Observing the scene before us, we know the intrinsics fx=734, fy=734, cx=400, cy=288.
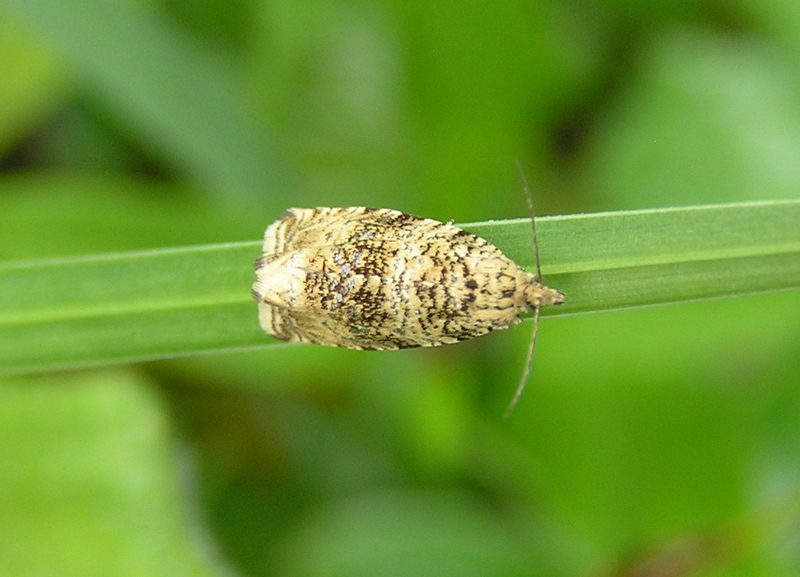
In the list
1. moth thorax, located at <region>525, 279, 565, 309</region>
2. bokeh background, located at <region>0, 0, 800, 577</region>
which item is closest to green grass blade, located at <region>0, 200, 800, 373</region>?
moth thorax, located at <region>525, 279, 565, 309</region>

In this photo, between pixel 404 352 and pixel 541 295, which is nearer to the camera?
pixel 541 295

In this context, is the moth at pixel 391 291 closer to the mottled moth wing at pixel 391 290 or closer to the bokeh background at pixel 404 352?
the mottled moth wing at pixel 391 290

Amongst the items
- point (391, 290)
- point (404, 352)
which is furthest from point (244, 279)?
point (404, 352)

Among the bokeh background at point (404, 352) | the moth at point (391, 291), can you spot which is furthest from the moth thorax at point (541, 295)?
the bokeh background at point (404, 352)

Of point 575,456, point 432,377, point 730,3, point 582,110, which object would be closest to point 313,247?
point 432,377

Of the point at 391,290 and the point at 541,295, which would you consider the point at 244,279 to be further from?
the point at 541,295

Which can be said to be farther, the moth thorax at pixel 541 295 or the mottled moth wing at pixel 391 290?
the mottled moth wing at pixel 391 290
